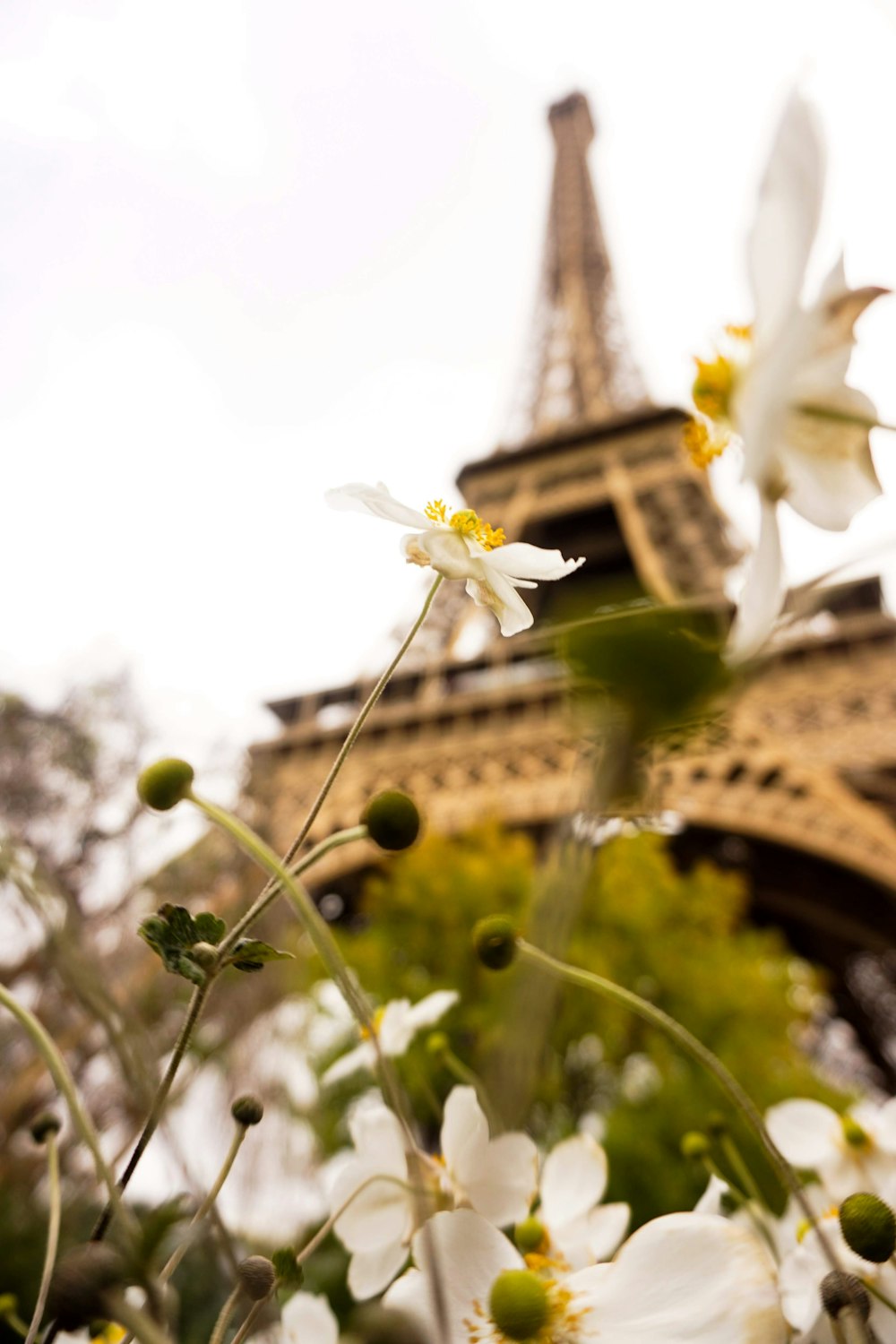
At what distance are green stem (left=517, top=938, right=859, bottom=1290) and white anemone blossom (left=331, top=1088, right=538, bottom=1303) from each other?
61 millimetres

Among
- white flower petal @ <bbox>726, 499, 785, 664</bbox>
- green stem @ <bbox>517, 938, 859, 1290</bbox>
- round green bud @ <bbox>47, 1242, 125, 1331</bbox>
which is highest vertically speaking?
white flower petal @ <bbox>726, 499, 785, 664</bbox>

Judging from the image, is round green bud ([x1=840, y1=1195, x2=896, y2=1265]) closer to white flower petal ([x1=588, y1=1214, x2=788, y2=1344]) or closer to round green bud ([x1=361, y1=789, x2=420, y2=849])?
white flower petal ([x1=588, y1=1214, x2=788, y2=1344])

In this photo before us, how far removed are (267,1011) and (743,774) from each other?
10.1 feet

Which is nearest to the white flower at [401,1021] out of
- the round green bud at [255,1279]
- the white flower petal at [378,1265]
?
the white flower petal at [378,1265]

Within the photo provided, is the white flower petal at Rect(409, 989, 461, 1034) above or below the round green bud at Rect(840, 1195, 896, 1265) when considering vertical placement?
below

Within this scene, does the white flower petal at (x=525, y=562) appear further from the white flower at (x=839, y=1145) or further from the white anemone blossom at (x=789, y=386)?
the white flower at (x=839, y=1145)

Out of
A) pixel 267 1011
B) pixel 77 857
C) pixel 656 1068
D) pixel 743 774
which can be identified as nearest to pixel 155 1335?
pixel 77 857

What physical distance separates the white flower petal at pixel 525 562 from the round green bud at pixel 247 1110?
22 centimetres

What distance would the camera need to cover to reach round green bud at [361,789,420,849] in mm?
272

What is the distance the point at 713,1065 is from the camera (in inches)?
11.8

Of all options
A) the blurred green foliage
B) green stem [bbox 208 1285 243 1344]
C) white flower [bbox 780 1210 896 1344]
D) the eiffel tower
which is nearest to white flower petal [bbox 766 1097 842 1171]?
white flower [bbox 780 1210 896 1344]

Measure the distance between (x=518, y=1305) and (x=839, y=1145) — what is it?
1.17 ft

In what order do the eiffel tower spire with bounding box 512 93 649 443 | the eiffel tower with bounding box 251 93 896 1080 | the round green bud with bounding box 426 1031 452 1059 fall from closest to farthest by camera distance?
the round green bud with bounding box 426 1031 452 1059, the eiffel tower with bounding box 251 93 896 1080, the eiffel tower spire with bounding box 512 93 649 443

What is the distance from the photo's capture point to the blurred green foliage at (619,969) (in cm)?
465
